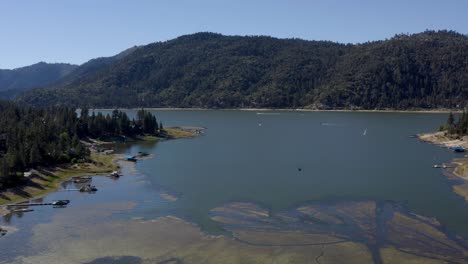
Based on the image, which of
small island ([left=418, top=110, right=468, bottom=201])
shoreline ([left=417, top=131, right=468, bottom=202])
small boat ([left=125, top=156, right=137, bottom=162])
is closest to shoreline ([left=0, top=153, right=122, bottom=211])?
small boat ([left=125, top=156, right=137, bottom=162])

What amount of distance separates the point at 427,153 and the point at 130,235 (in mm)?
83019

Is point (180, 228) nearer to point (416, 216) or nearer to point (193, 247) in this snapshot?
point (193, 247)

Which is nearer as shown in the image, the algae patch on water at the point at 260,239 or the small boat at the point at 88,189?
the algae patch on water at the point at 260,239

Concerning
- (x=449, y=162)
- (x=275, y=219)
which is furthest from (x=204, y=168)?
(x=449, y=162)

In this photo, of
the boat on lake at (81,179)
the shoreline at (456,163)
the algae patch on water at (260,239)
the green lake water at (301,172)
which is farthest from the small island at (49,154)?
the shoreline at (456,163)

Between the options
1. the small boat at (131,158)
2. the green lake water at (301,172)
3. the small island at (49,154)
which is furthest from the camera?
the small boat at (131,158)

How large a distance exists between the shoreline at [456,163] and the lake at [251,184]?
1.67 meters

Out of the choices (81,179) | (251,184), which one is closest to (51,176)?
(81,179)

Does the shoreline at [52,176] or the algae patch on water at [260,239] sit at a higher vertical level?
the shoreline at [52,176]

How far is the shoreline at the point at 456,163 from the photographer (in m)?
78.2

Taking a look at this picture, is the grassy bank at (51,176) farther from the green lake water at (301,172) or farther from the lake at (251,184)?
the green lake water at (301,172)

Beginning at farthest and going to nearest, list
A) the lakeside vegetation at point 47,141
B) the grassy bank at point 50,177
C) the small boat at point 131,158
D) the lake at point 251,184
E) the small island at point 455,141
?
1. the small boat at point 131,158
2. the small island at point 455,141
3. the lakeside vegetation at point 47,141
4. the grassy bank at point 50,177
5. the lake at point 251,184

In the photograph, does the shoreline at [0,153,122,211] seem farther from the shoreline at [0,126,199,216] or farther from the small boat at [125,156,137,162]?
the small boat at [125,156,137,162]

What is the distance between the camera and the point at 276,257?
4884 cm
